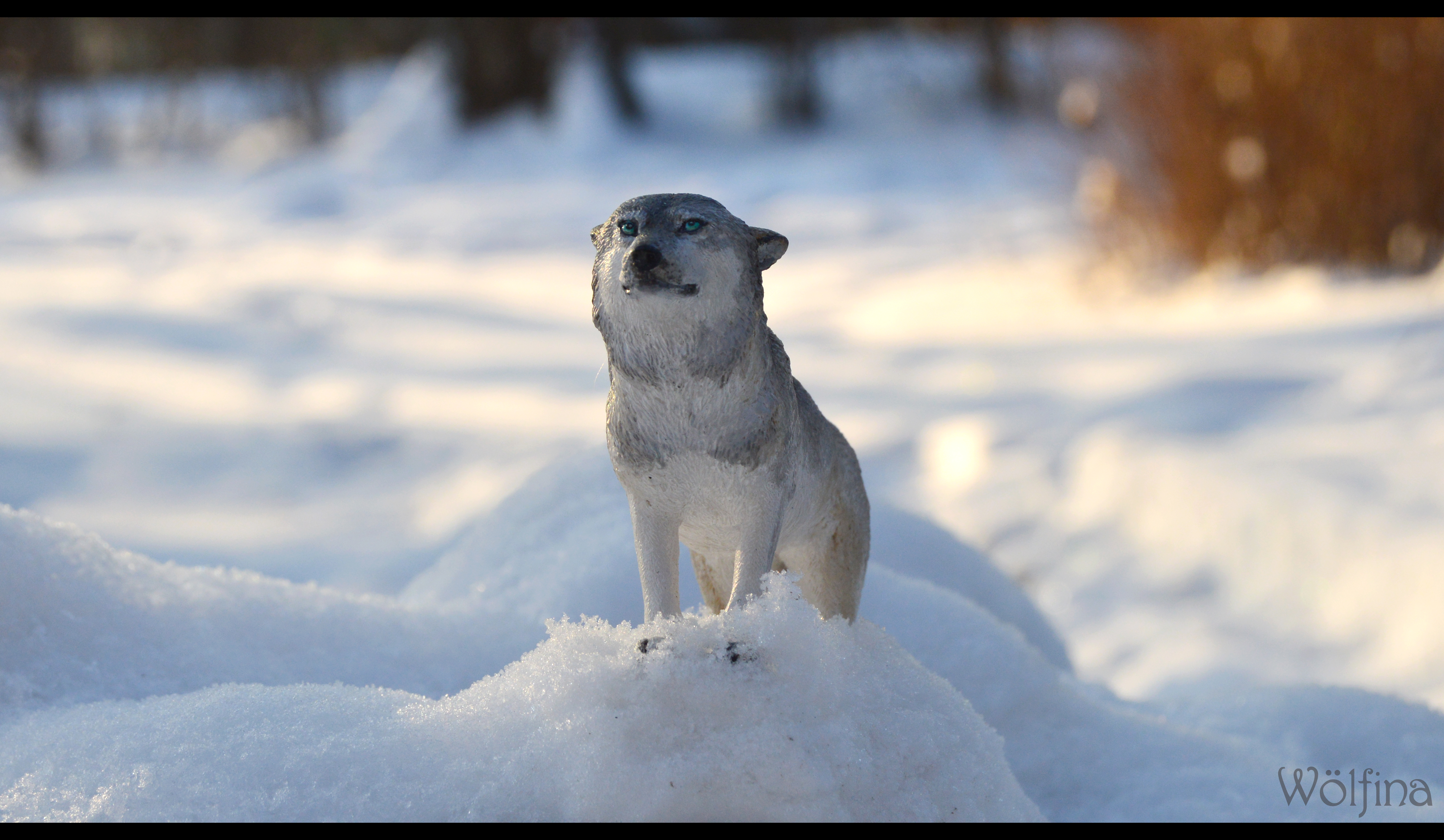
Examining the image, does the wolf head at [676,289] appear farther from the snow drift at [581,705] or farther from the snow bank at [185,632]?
the snow bank at [185,632]

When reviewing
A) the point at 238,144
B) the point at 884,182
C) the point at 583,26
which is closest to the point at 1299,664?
the point at 884,182

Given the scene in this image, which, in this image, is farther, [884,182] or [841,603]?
[884,182]

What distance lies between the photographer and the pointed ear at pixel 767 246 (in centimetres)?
121

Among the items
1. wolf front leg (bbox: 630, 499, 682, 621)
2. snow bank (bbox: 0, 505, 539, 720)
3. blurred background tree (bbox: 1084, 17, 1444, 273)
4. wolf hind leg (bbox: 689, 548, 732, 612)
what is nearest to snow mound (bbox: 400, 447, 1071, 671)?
snow bank (bbox: 0, 505, 539, 720)

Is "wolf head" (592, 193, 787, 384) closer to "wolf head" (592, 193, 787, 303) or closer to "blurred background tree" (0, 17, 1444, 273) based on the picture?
"wolf head" (592, 193, 787, 303)

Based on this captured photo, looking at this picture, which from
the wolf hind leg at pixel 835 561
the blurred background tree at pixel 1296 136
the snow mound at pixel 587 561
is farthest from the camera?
the blurred background tree at pixel 1296 136

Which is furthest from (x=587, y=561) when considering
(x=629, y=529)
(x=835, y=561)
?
(x=835, y=561)

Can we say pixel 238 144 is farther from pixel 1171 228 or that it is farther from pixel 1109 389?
pixel 1109 389

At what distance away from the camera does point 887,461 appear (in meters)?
4.08

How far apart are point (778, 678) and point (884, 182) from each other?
31.3ft

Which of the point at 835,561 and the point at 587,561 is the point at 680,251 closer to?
the point at 835,561

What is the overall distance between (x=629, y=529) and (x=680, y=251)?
83cm

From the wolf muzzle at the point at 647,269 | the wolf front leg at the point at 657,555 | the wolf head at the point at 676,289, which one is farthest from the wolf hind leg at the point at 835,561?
the wolf muzzle at the point at 647,269

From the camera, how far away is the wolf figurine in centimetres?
114
